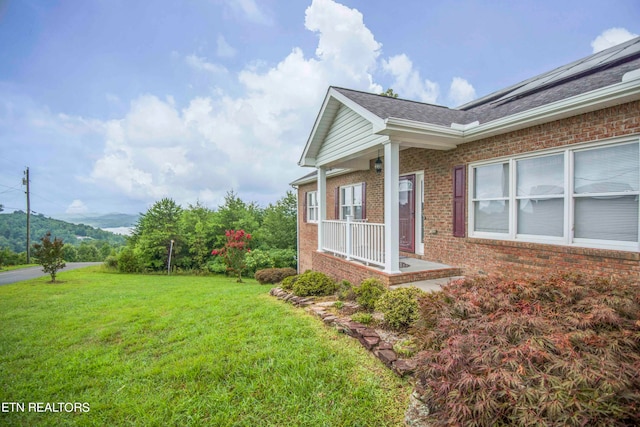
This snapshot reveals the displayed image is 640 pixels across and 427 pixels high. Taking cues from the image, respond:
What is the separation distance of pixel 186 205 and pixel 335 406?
19.8 m

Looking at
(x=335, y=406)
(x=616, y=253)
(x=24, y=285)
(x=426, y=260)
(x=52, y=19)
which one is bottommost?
(x=24, y=285)

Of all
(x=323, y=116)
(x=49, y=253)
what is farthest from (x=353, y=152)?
(x=49, y=253)

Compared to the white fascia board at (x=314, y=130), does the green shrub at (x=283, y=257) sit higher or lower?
lower

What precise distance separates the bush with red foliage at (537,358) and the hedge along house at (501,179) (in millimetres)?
1897

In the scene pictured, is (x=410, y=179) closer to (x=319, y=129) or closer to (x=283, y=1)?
(x=319, y=129)

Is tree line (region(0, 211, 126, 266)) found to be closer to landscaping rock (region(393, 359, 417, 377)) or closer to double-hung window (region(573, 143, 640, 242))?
landscaping rock (region(393, 359, 417, 377))

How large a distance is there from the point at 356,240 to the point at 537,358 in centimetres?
512

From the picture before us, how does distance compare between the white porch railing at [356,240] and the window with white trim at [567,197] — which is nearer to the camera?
the window with white trim at [567,197]

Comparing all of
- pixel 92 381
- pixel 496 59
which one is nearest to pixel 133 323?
pixel 92 381

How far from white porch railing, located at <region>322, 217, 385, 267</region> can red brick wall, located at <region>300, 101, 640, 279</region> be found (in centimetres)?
179

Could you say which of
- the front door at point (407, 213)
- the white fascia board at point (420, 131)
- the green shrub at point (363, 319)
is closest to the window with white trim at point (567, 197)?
the white fascia board at point (420, 131)

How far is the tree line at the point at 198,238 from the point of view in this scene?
1714 centimetres

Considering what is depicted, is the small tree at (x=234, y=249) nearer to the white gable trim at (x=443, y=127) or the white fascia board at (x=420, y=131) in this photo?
the white gable trim at (x=443, y=127)

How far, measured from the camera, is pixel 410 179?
25.6 ft
